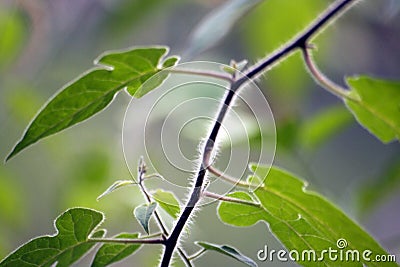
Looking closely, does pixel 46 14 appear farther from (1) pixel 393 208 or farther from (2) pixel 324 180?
(1) pixel 393 208

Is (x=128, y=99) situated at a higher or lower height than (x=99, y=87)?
higher

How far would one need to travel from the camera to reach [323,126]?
0.89 meters

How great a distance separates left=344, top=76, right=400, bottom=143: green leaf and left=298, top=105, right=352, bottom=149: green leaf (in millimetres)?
340

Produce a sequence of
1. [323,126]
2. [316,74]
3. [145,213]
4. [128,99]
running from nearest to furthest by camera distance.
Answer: [145,213]
[316,74]
[323,126]
[128,99]

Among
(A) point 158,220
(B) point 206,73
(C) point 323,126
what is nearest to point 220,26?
(B) point 206,73

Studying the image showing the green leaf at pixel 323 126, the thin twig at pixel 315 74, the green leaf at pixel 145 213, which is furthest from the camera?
the green leaf at pixel 323 126

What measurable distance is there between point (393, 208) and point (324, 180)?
0.47ft

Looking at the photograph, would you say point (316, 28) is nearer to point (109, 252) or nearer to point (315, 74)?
point (315, 74)

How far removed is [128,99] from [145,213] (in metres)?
0.81

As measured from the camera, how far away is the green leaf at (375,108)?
50cm

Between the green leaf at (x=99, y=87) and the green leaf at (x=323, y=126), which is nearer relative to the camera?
the green leaf at (x=99, y=87)

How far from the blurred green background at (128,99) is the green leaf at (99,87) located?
1.08ft

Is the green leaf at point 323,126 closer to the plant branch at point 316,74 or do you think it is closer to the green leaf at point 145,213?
the plant branch at point 316,74

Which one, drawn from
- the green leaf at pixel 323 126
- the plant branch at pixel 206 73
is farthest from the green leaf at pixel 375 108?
the green leaf at pixel 323 126
